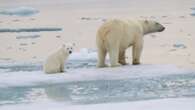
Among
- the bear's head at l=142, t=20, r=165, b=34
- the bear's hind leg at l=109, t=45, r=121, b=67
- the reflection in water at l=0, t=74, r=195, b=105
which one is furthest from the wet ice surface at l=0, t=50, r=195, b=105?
the bear's head at l=142, t=20, r=165, b=34

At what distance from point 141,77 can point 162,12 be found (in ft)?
45.8

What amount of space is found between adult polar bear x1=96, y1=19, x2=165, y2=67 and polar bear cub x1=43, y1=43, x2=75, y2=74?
0.58 metres

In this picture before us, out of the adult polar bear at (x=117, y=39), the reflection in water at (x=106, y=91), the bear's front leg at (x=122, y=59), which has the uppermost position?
the adult polar bear at (x=117, y=39)

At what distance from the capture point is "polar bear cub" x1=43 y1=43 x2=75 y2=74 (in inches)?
354

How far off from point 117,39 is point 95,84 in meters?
1.85

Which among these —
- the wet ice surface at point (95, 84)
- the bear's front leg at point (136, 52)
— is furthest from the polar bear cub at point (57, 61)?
the bear's front leg at point (136, 52)

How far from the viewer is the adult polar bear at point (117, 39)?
31.0 feet

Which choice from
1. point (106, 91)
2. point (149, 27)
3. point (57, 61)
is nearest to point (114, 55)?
point (57, 61)

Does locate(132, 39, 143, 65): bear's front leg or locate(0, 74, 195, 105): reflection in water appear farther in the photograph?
locate(132, 39, 143, 65): bear's front leg

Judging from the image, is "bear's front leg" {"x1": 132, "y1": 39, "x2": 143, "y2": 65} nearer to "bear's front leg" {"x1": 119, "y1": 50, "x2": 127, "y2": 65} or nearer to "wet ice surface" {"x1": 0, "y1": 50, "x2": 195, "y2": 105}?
"bear's front leg" {"x1": 119, "y1": 50, "x2": 127, "y2": 65}

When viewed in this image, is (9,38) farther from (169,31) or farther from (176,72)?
(176,72)

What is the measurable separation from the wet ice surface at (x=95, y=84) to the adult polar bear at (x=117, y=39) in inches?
11.0

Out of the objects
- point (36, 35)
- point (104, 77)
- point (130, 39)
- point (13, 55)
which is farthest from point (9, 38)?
point (104, 77)

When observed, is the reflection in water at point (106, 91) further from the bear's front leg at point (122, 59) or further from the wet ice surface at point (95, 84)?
the bear's front leg at point (122, 59)
